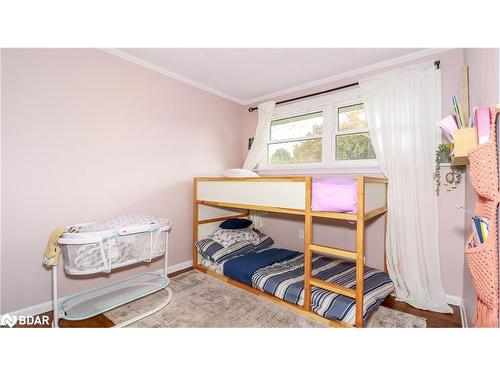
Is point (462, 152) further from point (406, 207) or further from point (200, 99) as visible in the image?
point (200, 99)

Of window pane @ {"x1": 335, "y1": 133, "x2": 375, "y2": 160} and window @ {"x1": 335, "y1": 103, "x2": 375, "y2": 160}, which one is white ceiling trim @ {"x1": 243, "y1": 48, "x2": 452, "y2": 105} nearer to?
window @ {"x1": 335, "y1": 103, "x2": 375, "y2": 160}

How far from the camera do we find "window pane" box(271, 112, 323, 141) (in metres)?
2.90

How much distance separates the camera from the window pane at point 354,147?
2475 mm

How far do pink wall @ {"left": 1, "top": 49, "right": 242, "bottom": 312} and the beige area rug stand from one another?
0.58 m

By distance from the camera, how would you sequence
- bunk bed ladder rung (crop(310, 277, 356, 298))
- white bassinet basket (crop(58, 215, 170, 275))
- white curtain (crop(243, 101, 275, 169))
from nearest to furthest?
white bassinet basket (crop(58, 215, 170, 275)) < bunk bed ladder rung (crop(310, 277, 356, 298)) < white curtain (crop(243, 101, 275, 169))

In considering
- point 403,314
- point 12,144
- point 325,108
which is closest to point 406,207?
point 403,314

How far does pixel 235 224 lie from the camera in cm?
301

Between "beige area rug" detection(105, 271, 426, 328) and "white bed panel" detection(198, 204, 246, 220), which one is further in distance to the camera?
"white bed panel" detection(198, 204, 246, 220)

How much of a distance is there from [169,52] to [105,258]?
1.97 metres

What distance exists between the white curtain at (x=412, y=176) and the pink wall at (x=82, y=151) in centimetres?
226

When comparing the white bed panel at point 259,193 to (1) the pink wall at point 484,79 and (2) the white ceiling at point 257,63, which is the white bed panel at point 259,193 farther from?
(2) the white ceiling at point 257,63

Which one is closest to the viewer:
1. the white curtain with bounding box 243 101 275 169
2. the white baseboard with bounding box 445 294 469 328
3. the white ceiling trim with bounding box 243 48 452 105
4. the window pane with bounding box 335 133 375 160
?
the white baseboard with bounding box 445 294 469 328

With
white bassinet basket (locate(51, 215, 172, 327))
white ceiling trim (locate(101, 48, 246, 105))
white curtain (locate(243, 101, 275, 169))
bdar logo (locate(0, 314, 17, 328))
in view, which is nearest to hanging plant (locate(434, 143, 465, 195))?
white curtain (locate(243, 101, 275, 169))
